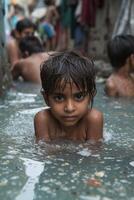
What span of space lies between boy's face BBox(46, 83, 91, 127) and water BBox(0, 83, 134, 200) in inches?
8.7

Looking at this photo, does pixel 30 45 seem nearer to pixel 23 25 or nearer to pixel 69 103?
pixel 23 25

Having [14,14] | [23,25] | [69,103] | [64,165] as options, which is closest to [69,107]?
[69,103]

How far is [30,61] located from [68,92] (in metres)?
3.84

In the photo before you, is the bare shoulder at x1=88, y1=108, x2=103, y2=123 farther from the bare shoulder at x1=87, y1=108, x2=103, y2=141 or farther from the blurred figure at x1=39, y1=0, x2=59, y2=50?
the blurred figure at x1=39, y1=0, x2=59, y2=50

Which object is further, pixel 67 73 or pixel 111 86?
pixel 111 86

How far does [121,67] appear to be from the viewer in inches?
226

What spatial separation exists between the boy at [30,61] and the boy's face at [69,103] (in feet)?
11.9

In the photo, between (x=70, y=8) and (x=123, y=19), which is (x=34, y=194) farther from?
(x=70, y=8)

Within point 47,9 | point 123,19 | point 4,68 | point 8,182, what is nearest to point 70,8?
point 47,9

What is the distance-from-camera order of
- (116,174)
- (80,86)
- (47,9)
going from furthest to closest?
1. (47,9)
2. (80,86)
3. (116,174)

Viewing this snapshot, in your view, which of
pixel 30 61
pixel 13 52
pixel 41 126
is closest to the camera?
pixel 41 126

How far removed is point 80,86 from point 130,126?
41.9 inches

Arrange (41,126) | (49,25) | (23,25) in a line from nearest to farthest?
(41,126), (23,25), (49,25)

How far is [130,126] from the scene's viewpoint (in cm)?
418
